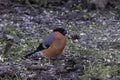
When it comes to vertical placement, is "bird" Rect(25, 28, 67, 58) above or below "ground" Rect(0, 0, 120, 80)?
above

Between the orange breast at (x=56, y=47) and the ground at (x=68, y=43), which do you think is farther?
the orange breast at (x=56, y=47)

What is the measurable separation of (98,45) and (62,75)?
1242mm

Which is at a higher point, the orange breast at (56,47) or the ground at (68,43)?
the orange breast at (56,47)

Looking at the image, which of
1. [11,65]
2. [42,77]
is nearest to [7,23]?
[11,65]

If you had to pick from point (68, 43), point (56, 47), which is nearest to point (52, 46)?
point (56, 47)

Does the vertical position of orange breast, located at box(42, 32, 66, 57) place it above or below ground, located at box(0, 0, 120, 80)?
above

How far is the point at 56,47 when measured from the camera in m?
5.23

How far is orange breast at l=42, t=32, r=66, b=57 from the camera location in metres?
5.22

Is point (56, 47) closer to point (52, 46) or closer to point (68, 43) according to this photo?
point (52, 46)

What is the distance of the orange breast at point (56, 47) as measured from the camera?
522 centimetres

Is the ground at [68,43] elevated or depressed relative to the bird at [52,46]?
depressed

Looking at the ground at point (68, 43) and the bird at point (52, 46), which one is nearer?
the ground at point (68, 43)

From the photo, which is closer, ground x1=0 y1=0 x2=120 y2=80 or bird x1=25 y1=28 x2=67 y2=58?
ground x1=0 y1=0 x2=120 y2=80

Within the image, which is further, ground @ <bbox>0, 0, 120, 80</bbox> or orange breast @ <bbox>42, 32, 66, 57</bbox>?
orange breast @ <bbox>42, 32, 66, 57</bbox>
